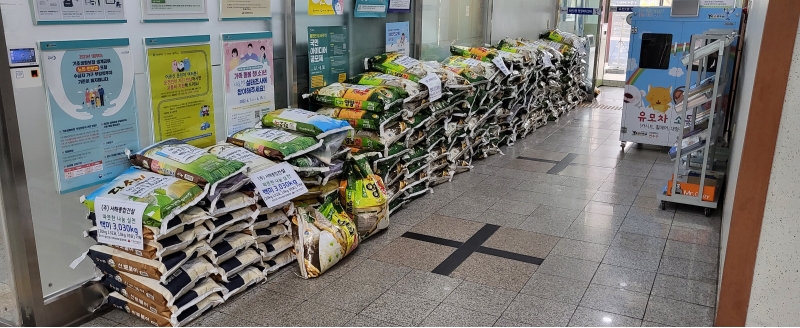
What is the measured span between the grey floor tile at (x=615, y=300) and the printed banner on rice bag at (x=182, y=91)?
2.33 meters

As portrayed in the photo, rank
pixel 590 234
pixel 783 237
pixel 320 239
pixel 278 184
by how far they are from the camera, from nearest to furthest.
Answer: pixel 783 237 → pixel 278 184 → pixel 320 239 → pixel 590 234

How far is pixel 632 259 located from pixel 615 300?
64cm

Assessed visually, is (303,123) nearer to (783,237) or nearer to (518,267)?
(518,267)

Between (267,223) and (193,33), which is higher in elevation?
(193,33)

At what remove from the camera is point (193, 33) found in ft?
11.2

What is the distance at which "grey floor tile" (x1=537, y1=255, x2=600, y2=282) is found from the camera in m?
3.58

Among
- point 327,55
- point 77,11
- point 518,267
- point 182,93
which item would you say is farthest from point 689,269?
point 77,11

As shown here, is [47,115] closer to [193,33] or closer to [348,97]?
[193,33]

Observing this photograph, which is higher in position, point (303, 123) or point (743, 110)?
point (743, 110)

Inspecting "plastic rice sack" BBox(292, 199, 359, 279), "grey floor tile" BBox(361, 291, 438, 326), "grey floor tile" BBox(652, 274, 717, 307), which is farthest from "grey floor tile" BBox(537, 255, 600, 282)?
"plastic rice sack" BBox(292, 199, 359, 279)

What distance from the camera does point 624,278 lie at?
3.55 meters

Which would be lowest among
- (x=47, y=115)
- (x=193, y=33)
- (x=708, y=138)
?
(x=708, y=138)

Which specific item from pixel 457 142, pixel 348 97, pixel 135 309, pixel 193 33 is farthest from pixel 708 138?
pixel 135 309

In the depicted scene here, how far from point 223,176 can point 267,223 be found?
1.67 feet
